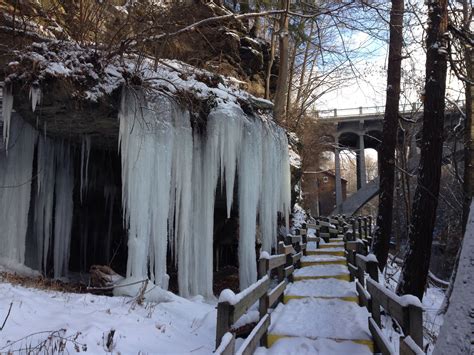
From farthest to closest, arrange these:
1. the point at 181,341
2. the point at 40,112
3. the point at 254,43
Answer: the point at 254,43 → the point at 40,112 → the point at 181,341

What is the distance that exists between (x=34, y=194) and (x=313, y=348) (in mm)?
6973

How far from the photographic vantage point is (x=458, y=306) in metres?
1.66

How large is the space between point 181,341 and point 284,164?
6.33 metres

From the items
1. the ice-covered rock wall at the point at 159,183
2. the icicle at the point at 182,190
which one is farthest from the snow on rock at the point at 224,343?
the icicle at the point at 182,190

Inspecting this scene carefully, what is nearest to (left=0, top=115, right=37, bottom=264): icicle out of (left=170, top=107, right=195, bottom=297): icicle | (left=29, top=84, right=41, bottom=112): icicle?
→ (left=29, top=84, right=41, bottom=112): icicle

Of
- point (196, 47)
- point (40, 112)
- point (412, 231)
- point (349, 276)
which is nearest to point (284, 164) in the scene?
point (349, 276)

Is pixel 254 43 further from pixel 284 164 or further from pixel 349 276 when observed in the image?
pixel 349 276

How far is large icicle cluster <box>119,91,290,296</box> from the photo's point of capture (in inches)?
276

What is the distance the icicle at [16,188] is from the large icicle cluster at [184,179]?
2025mm

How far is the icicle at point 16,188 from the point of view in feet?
25.1

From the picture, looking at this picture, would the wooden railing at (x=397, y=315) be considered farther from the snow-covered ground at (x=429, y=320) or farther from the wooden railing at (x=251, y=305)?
the wooden railing at (x=251, y=305)

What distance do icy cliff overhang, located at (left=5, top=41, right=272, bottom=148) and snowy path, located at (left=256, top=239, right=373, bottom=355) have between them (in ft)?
13.0

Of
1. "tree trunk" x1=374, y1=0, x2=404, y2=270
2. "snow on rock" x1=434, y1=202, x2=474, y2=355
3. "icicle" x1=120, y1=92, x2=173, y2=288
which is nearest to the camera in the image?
"snow on rock" x1=434, y1=202, x2=474, y2=355

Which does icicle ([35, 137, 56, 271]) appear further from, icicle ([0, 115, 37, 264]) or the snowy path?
the snowy path
